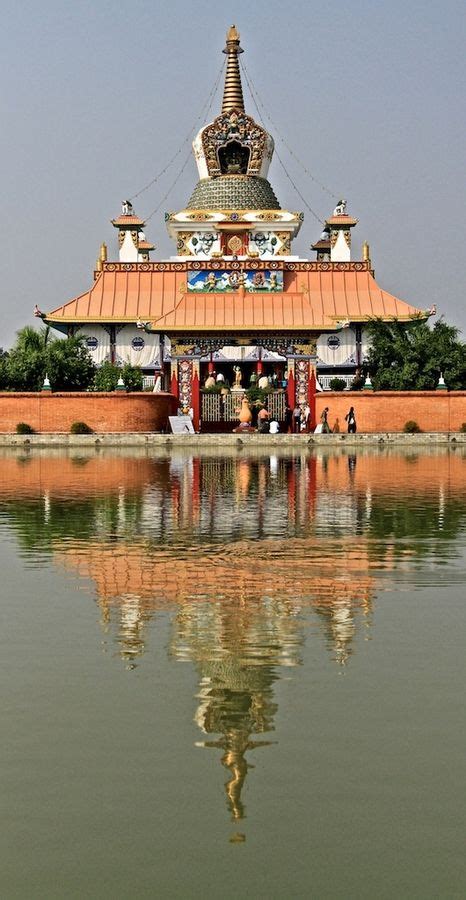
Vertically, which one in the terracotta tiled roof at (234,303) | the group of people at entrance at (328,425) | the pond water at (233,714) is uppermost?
the terracotta tiled roof at (234,303)

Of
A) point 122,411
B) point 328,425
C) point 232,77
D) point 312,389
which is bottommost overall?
point 328,425

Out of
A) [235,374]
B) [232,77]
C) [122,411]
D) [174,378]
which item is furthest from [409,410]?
[232,77]

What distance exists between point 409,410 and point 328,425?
331 centimetres

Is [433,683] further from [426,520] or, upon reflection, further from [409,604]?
[426,520]

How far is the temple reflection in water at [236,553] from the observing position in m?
7.55

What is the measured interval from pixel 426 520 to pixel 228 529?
2705 millimetres

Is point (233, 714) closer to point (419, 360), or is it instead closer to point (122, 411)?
point (122, 411)

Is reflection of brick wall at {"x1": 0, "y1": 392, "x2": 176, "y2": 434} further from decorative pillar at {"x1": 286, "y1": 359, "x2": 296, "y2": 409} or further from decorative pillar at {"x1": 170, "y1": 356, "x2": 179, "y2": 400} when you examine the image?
decorative pillar at {"x1": 286, "y1": 359, "x2": 296, "y2": 409}

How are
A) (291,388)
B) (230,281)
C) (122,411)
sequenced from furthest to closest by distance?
(230,281) → (291,388) → (122,411)

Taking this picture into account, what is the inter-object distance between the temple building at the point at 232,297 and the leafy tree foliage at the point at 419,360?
299cm

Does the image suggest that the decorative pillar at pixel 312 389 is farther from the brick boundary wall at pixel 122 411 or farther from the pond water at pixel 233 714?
the pond water at pixel 233 714

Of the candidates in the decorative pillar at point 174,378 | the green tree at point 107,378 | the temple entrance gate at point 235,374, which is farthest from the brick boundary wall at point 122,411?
the decorative pillar at point 174,378

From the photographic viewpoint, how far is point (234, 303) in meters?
52.6

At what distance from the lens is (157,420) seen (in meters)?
45.4
